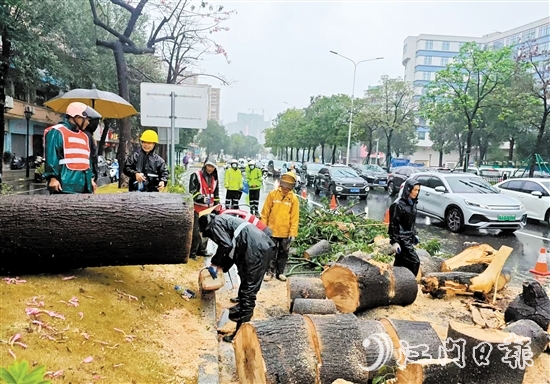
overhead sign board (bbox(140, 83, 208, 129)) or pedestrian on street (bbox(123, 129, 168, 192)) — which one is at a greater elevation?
overhead sign board (bbox(140, 83, 208, 129))

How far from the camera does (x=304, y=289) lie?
4.89 metres

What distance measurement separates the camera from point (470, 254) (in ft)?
21.3

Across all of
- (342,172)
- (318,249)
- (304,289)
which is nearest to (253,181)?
(318,249)

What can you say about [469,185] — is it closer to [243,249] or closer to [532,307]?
[532,307]

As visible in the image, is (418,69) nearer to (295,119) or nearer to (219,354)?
(295,119)

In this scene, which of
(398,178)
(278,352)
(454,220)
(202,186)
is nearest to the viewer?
(278,352)

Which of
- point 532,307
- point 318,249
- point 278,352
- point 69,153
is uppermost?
point 69,153

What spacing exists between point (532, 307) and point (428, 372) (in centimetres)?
211

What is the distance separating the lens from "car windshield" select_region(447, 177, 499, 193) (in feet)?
37.3

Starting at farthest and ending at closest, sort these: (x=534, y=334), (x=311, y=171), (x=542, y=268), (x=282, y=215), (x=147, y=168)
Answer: (x=311, y=171)
(x=542, y=268)
(x=282, y=215)
(x=147, y=168)
(x=534, y=334)

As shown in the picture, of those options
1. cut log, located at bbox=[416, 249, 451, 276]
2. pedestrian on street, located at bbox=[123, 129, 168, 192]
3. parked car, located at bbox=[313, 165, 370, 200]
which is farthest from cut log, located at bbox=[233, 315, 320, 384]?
parked car, located at bbox=[313, 165, 370, 200]

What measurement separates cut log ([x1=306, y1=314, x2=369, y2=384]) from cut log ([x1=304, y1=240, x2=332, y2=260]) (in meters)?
3.87

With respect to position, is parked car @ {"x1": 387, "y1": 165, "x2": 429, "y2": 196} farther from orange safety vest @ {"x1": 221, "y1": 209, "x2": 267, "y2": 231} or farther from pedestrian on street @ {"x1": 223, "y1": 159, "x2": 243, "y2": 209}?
orange safety vest @ {"x1": 221, "y1": 209, "x2": 267, "y2": 231}

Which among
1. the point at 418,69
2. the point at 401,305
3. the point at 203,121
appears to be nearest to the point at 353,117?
the point at 203,121
